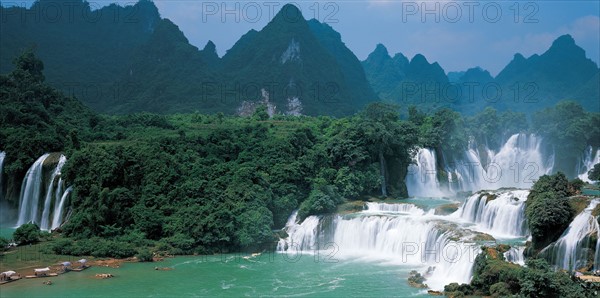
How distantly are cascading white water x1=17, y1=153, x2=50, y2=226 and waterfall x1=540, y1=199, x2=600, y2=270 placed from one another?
20.1m

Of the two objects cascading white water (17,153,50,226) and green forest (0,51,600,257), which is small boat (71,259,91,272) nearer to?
green forest (0,51,600,257)

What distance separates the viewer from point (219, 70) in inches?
3054

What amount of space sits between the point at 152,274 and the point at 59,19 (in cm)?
6854

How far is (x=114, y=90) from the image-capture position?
218ft

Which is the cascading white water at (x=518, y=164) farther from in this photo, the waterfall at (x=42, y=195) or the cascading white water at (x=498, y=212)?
the waterfall at (x=42, y=195)

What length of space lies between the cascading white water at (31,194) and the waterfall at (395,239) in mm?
11023

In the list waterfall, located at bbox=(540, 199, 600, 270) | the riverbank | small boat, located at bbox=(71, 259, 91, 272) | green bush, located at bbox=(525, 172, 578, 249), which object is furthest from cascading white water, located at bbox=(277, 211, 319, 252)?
waterfall, located at bbox=(540, 199, 600, 270)

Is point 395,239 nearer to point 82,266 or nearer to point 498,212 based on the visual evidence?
point 498,212

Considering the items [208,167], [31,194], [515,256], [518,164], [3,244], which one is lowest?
[3,244]

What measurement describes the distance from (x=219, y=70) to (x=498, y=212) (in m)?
62.1

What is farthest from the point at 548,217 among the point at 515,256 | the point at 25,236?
the point at 25,236

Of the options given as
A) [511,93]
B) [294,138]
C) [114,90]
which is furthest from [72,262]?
[511,93]

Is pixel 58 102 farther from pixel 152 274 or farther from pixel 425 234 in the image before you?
pixel 425 234

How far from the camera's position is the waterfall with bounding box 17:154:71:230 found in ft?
79.2
